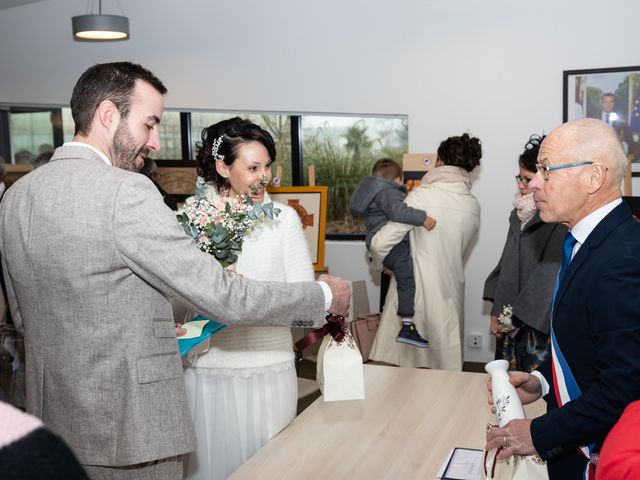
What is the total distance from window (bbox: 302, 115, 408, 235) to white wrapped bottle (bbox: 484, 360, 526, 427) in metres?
4.89

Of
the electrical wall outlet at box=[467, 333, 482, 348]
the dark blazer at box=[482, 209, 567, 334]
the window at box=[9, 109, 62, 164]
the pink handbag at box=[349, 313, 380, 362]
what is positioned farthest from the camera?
the window at box=[9, 109, 62, 164]

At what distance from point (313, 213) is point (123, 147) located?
4.02 meters

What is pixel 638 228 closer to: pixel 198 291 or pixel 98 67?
pixel 198 291

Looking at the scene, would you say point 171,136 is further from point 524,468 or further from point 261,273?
point 524,468

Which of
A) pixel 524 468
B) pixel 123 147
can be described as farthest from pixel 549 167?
pixel 123 147

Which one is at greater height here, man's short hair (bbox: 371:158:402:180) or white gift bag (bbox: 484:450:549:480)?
man's short hair (bbox: 371:158:402:180)

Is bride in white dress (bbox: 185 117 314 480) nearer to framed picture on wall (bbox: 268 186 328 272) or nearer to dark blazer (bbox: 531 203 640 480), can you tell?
dark blazer (bbox: 531 203 640 480)

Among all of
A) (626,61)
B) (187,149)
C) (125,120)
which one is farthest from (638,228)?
(187,149)

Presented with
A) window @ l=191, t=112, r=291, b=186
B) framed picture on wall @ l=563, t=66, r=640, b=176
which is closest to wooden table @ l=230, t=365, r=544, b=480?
framed picture on wall @ l=563, t=66, r=640, b=176

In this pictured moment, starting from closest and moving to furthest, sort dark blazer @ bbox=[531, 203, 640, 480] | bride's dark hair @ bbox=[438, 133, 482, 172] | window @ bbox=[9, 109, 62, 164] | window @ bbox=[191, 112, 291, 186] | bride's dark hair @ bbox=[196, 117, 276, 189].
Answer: dark blazer @ bbox=[531, 203, 640, 480], bride's dark hair @ bbox=[196, 117, 276, 189], bride's dark hair @ bbox=[438, 133, 482, 172], window @ bbox=[191, 112, 291, 186], window @ bbox=[9, 109, 62, 164]

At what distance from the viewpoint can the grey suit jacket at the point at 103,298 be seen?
156 centimetres

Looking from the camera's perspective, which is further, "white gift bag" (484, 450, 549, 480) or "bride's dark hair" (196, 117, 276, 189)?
"bride's dark hair" (196, 117, 276, 189)

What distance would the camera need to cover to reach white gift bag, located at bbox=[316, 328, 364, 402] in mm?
2111

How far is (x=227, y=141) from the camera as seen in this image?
2.60m
